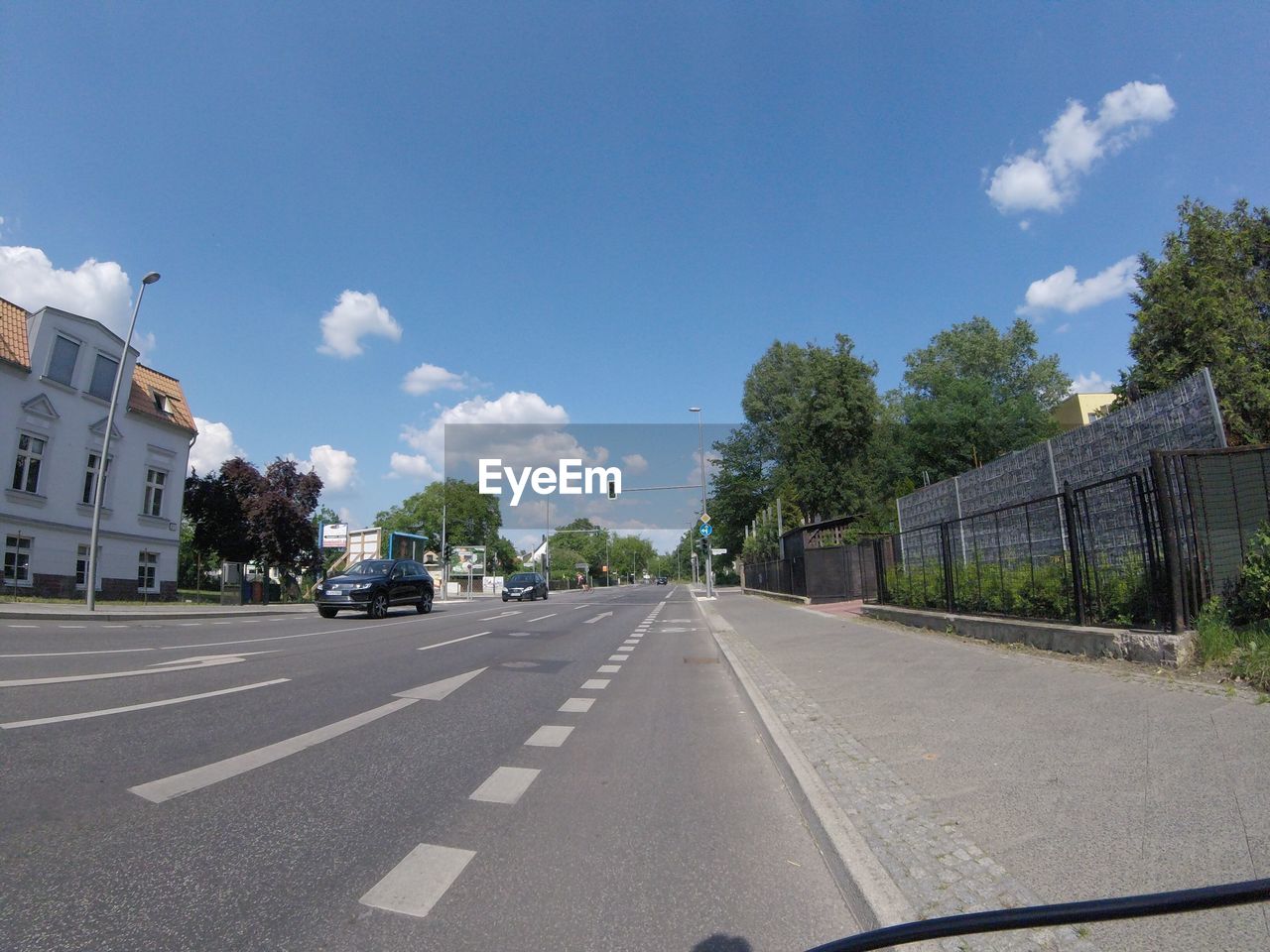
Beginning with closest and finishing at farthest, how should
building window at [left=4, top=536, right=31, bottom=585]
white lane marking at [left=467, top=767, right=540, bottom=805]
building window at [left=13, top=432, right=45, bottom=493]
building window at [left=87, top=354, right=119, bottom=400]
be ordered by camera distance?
white lane marking at [left=467, top=767, right=540, bottom=805], building window at [left=4, top=536, right=31, bottom=585], building window at [left=13, top=432, right=45, bottom=493], building window at [left=87, top=354, right=119, bottom=400]

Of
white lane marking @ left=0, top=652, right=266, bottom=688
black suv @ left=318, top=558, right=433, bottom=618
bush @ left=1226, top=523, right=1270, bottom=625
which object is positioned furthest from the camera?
black suv @ left=318, top=558, right=433, bottom=618

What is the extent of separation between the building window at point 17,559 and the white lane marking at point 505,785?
27.4 m

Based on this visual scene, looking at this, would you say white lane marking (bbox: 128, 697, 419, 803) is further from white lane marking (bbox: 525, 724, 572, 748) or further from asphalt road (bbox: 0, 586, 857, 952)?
white lane marking (bbox: 525, 724, 572, 748)

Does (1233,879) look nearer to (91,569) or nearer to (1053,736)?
(1053,736)

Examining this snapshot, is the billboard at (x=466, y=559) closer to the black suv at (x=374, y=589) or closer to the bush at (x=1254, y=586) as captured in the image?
the black suv at (x=374, y=589)

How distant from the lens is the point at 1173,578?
22.4 feet

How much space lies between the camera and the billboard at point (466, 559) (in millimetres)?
54656

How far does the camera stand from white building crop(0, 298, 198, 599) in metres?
23.8

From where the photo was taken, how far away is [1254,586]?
21.7ft

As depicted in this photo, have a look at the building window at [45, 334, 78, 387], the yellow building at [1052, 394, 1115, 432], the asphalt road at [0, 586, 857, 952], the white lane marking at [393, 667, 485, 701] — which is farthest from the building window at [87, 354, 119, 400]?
the yellow building at [1052, 394, 1115, 432]

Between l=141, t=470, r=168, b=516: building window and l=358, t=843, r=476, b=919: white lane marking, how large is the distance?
33059 mm

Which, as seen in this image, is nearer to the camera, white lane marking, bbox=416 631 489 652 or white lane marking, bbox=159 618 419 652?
white lane marking, bbox=159 618 419 652

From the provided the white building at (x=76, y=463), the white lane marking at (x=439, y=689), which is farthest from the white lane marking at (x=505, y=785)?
the white building at (x=76, y=463)

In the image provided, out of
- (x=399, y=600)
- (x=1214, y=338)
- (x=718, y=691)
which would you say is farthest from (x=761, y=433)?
Result: (x=718, y=691)
